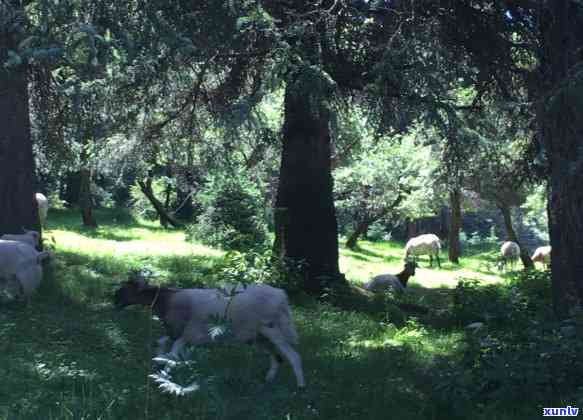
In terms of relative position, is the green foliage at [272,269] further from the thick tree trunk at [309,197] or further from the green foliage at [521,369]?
the green foliage at [521,369]

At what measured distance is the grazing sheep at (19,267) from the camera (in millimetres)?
10453

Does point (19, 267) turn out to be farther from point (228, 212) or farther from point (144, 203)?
point (144, 203)

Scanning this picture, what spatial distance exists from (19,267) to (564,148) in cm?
744

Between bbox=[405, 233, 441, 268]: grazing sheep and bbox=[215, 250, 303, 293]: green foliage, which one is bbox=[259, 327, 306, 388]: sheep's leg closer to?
bbox=[215, 250, 303, 293]: green foliage

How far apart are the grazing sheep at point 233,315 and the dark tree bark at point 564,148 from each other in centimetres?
371

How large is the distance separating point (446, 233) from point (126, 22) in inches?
1407

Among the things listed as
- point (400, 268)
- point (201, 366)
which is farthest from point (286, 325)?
point (400, 268)

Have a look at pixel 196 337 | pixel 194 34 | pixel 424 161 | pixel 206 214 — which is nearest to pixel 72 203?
pixel 206 214

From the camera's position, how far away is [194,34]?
10195mm

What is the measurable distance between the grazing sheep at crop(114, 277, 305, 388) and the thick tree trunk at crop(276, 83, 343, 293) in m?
6.31

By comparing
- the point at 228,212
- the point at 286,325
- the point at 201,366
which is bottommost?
the point at 201,366

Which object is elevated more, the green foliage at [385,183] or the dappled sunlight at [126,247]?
the green foliage at [385,183]

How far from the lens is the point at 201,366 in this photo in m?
6.93

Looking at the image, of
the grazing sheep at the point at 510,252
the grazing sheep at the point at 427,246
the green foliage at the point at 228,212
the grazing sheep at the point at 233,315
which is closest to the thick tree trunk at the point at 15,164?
the grazing sheep at the point at 233,315
